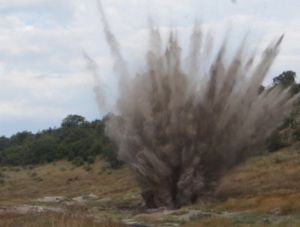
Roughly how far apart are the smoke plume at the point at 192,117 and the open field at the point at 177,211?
2.06 meters

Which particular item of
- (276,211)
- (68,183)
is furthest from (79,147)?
(276,211)

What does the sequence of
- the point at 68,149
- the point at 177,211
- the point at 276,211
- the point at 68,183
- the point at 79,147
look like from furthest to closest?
the point at 68,149 < the point at 79,147 < the point at 68,183 < the point at 177,211 < the point at 276,211

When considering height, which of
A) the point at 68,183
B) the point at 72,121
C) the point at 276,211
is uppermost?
the point at 72,121

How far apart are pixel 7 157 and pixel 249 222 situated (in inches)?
4397

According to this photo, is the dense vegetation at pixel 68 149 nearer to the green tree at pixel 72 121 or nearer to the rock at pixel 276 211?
the green tree at pixel 72 121

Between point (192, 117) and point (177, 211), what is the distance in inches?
249

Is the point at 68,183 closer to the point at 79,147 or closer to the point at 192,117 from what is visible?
the point at 79,147

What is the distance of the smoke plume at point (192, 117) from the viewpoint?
40094mm

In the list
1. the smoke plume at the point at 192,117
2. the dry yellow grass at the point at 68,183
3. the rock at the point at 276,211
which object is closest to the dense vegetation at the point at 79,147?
the dry yellow grass at the point at 68,183

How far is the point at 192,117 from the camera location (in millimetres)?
39719

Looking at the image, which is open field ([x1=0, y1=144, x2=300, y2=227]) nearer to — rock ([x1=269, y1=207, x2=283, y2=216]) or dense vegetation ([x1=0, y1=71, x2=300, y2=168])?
rock ([x1=269, y1=207, x2=283, y2=216])

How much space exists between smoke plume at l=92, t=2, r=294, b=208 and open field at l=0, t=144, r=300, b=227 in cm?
206

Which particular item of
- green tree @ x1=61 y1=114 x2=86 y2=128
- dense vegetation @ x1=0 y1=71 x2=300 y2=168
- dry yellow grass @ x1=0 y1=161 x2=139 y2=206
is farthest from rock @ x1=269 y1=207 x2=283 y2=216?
green tree @ x1=61 y1=114 x2=86 y2=128

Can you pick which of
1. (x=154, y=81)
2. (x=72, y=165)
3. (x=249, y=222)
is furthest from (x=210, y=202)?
(x=72, y=165)
